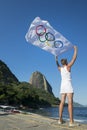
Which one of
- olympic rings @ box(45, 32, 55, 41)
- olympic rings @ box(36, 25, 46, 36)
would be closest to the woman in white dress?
olympic rings @ box(45, 32, 55, 41)

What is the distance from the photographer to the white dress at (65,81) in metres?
10.4

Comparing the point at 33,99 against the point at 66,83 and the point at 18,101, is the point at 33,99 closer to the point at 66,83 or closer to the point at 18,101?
the point at 18,101

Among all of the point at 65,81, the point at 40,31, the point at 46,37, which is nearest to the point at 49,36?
the point at 46,37

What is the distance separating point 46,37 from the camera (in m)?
11.7

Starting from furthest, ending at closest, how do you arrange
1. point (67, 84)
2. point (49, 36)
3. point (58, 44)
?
point (49, 36) < point (58, 44) < point (67, 84)

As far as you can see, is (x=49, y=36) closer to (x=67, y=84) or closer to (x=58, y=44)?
(x=58, y=44)

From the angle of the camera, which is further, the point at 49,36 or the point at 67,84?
the point at 49,36

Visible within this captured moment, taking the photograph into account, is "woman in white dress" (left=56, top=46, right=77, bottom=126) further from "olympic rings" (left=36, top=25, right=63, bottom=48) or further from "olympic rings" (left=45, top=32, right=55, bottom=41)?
"olympic rings" (left=45, top=32, right=55, bottom=41)

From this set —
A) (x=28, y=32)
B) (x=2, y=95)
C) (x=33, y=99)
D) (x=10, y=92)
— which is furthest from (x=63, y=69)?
(x=33, y=99)

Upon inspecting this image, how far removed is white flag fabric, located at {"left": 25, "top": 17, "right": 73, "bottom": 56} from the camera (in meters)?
11.5

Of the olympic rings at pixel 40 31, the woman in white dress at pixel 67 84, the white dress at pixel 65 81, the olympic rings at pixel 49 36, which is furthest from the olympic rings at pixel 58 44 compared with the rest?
A: the white dress at pixel 65 81

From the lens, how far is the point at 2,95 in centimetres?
12812

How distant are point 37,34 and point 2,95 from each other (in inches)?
4647

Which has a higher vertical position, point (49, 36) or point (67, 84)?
point (49, 36)
